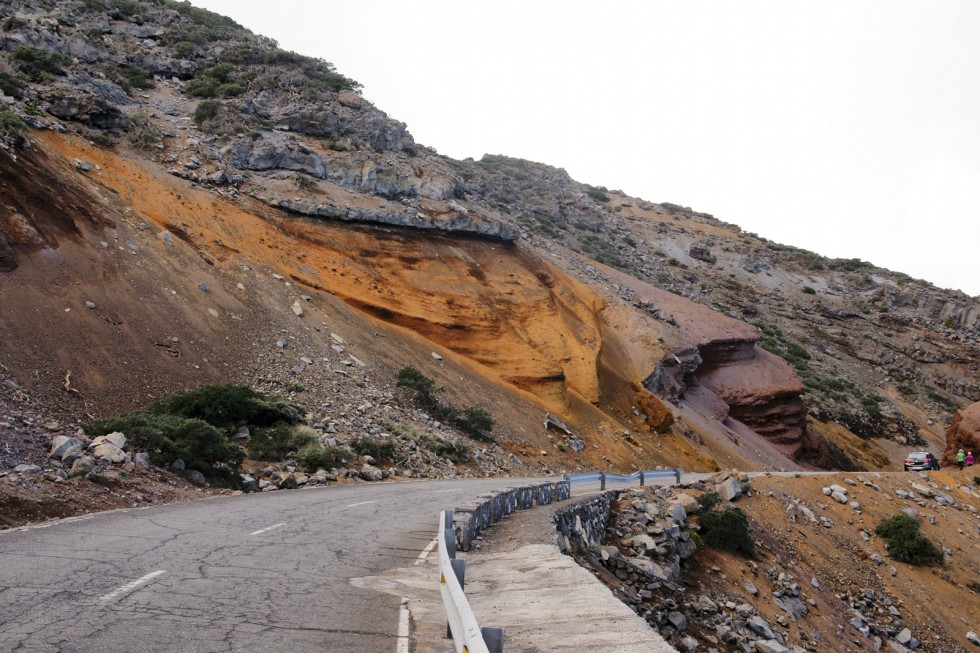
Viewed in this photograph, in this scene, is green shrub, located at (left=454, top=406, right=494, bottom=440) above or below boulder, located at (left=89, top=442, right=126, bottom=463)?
below

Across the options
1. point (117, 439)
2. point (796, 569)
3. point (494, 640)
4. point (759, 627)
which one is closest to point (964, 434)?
point (796, 569)

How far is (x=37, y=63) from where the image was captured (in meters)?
32.2

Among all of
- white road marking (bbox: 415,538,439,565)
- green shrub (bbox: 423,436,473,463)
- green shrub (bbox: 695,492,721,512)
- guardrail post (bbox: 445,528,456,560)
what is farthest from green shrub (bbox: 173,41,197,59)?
guardrail post (bbox: 445,528,456,560)

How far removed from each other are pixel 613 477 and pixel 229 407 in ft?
39.0

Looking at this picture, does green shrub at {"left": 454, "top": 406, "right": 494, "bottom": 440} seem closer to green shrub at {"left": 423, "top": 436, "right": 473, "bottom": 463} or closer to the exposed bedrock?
Answer: green shrub at {"left": 423, "top": 436, "right": 473, "bottom": 463}

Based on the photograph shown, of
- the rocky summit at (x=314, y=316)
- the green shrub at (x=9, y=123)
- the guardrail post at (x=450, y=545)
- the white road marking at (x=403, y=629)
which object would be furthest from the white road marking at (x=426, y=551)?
the green shrub at (x=9, y=123)

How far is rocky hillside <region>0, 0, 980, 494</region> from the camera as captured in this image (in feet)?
67.9

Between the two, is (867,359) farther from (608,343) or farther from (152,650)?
(152,650)

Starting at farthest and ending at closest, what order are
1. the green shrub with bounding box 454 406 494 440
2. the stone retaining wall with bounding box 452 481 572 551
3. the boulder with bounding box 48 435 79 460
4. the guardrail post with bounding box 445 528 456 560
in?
the green shrub with bounding box 454 406 494 440 → the boulder with bounding box 48 435 79 460 → the stone retaining wall with bounding box 452 481 572 551 → the guardrail post with bounding box 445 528 456 560

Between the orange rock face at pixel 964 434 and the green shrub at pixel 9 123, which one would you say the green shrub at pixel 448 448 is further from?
the orange rock face at pixel 964 434

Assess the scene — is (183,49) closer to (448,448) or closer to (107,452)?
(448,448)

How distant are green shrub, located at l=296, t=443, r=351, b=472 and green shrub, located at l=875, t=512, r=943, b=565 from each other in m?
17.8

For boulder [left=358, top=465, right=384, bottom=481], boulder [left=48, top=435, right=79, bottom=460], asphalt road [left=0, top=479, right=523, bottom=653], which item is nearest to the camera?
asphalt road [left=0, top=479, right=523, bottom=653]

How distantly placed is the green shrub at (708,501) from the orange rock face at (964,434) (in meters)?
23.8
